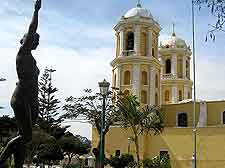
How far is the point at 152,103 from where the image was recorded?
164ft

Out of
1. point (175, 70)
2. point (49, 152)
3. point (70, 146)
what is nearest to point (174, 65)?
point (175, 70)

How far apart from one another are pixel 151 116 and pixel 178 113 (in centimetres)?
749

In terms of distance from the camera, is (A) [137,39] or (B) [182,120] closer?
(A) [137,39]

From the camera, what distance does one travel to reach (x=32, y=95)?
7.99 m

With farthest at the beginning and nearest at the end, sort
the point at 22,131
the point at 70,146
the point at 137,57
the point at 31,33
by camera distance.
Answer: the point at 70,146 < the point at 137,57 < the point at 31,33 < the point at 22,131

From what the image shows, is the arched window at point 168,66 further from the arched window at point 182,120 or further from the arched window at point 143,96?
the arched window at point 143,96

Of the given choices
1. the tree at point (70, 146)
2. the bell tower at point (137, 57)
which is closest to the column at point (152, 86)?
the bell tower at point (137, 57)

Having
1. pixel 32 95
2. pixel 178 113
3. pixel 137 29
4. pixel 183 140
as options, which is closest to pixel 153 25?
pixel 137 29

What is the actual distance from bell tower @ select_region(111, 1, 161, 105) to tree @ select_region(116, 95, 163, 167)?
4.41m

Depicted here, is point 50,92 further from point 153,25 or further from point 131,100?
point 131,100

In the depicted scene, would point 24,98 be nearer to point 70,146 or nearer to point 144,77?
point 144,77

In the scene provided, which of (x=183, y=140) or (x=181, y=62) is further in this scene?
(x=181, y=62)

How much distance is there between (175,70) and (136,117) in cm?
2396

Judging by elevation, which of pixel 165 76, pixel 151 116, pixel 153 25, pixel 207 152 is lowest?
pixel 207 152
